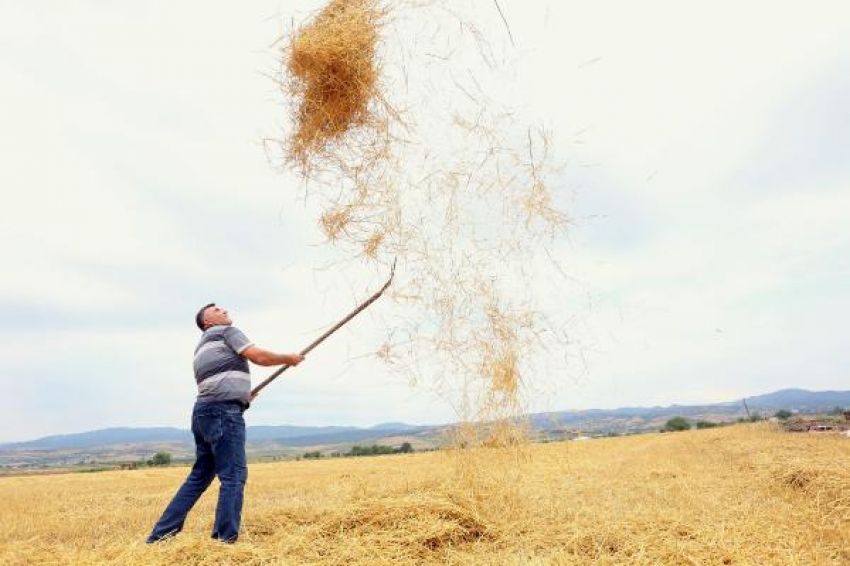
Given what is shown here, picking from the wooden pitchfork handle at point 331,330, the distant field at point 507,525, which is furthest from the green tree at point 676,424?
the wooden pitchfork handle at point 331,330

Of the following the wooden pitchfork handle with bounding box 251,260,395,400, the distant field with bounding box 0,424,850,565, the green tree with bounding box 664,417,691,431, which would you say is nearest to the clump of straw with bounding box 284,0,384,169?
the wooden pitchfork handle with bounding box 251,260,395,400

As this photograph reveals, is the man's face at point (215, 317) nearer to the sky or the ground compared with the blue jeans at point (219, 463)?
nearer to the sky

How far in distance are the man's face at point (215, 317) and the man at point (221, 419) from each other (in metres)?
0.10

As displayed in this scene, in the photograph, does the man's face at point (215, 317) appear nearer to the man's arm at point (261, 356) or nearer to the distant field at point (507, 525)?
the man's arm at point (261, 356)

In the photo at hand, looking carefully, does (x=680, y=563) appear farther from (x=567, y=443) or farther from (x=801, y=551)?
(x=567, y=443)

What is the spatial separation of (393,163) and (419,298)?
1.05 meters

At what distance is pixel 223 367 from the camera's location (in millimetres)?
4625

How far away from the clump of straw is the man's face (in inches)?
53.7

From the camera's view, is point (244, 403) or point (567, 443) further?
point (567, 443)

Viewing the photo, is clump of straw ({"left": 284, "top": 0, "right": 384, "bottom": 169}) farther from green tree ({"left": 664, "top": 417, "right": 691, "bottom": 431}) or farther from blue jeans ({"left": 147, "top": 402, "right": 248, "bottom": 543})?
green tree ({"left": 664, "top": 417, "right": 691, "bottom": 431})

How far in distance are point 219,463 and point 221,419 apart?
11.1 inches

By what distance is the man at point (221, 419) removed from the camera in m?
4.43

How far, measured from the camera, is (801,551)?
12.5ft

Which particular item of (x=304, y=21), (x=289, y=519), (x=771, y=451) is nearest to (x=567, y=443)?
(x=289, y=519)
